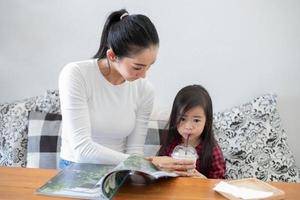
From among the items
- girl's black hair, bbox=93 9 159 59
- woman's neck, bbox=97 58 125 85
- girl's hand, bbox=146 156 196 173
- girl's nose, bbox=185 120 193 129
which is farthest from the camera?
girl's nose, bbox=185 120 193 129

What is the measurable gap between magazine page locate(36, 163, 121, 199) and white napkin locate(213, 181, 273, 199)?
0.35 metres

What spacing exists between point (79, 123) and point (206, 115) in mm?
643

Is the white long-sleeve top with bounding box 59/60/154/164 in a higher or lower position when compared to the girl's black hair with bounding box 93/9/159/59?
lower

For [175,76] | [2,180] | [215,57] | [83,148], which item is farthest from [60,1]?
[2,180]

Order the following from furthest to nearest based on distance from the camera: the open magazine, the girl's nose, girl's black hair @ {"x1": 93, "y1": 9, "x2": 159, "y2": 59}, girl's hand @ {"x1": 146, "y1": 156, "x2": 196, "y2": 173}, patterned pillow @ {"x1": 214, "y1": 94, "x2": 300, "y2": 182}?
patterned pillow @ {"x1": 214, "y1": 94, "x2": 300, "y2": 182}
the girl's nose
girl's black hair @ {"x1": 93, "y1": 9, "x2": 159, "y2": 59}
girl's hand @ {"x1": 146, "y1": 156, "x2": 196, "y2": 173}
the open magazine

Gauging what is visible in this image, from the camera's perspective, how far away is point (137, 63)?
4.54 ft

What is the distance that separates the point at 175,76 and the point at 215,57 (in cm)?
26

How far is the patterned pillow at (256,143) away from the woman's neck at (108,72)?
723mm

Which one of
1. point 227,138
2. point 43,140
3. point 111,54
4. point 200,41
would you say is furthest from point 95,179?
point 200,41

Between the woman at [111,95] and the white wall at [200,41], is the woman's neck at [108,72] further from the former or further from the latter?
the white wall at [200,41]

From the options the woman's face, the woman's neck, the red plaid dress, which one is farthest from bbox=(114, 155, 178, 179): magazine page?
the red plaid dress

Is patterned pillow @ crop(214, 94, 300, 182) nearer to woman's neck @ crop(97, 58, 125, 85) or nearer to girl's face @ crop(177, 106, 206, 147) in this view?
girl's face @ crop(177, 106, 206, 147)

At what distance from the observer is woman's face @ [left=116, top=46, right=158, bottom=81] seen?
4.50ft

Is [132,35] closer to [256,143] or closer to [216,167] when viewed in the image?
[216,167]
